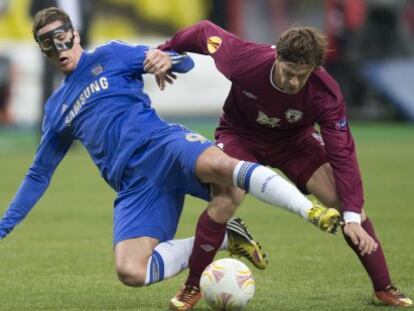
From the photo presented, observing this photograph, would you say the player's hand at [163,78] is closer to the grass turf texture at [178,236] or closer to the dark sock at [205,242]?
the dark sock at [205,242]

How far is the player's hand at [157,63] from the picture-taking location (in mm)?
6730

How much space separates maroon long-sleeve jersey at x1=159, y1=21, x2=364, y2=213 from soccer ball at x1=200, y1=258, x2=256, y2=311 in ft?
2.36

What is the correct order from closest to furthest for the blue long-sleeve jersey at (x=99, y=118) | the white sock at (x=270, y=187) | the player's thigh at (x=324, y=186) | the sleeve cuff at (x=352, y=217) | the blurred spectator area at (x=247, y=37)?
the white sock at (x=270, y=187) → the sleeve cuff at (x=352, y=217) → the player's thigh at (x=324, y=186) → the blue long-sleeve jersey at (x=99, y=118) → the blurred spectator area at (x=247, y=37)

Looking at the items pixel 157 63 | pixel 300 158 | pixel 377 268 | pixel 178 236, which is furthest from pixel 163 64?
pixel 178 236

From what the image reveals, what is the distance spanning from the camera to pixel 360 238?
20.0ft

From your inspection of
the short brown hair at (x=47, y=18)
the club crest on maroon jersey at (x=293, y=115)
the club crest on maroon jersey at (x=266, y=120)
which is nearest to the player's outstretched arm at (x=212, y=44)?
the club crest on maroon jersey at (x=266, y=120)

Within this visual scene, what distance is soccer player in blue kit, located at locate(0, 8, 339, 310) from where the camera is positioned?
6.48 meters

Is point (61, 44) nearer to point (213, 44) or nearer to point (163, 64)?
point (163, 64)

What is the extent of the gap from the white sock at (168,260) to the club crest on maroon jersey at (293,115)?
3.10 ft

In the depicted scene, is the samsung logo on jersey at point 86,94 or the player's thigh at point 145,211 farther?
the samsung logo on jersey at point 86,94

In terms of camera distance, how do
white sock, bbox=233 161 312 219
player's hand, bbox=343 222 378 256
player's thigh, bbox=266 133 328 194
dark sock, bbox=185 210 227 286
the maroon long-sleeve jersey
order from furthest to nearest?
player's thigh, bbox=266 133 328 194, dark sock, bbox=185 210 227 286, the maroon long-sleeve jersey, player's hand, bbox=343 222 378 256, white sock, bbox=233 161 312 219

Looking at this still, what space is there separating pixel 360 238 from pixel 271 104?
1.05 m

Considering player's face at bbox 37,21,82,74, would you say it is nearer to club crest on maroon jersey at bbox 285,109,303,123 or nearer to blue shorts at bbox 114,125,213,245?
blue shorts at bbox 114,125,213,245

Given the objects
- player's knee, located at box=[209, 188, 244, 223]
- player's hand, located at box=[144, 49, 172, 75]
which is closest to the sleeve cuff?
player's knee, located at box=[209, 188, 244, 223]
